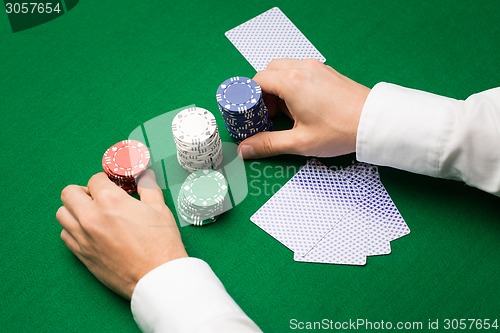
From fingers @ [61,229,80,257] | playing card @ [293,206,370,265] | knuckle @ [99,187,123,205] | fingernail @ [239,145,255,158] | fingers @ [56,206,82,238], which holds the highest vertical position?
knuckle @ [99,187,123,205]

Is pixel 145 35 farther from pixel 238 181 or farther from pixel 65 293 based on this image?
pixel 65 293

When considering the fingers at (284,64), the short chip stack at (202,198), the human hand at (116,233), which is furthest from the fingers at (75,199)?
the fingers at (284,64)

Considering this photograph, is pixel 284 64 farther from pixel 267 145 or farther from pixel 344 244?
pixel 344 244

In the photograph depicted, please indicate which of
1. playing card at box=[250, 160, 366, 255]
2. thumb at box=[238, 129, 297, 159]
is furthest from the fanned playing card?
thumb at box=[238, 129, 297, 159]

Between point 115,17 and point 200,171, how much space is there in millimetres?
863

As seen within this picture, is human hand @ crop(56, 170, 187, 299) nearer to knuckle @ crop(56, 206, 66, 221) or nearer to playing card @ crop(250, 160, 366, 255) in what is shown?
knuckle @ crop(56, 206, 66, 221)

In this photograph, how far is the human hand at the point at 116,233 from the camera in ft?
5.77

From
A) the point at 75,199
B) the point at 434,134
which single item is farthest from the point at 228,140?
the point at 434,134

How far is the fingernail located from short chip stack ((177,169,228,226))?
5.1 inches

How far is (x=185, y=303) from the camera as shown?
162cm

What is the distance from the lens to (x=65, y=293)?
1902 mm

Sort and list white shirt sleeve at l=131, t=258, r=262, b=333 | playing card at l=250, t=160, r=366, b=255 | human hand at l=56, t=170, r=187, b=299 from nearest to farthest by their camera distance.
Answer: white shirt sleeve at l=131, t=258, r=262, b=333 < human hand at l=56, t=170, r=187, b=299 < playing card at l=250, t=160, r=366, b=255

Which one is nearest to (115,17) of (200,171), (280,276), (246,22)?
(246,22)

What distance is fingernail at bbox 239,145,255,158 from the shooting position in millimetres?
2088
